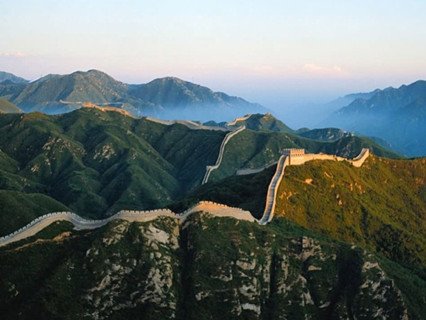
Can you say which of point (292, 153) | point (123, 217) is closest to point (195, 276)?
point (123, 217)

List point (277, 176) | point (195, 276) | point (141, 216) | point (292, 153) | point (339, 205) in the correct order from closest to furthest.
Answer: point (195, 276) → point (141, 216) → point (277, 176) → point (339, 205) → point (292, 153)

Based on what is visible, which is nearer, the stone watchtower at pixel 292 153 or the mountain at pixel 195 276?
the mountain at pixel 195 276

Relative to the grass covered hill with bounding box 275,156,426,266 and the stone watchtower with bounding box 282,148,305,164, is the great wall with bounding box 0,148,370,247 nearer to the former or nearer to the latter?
the grass covered hill with bounding box 275,156,426,266

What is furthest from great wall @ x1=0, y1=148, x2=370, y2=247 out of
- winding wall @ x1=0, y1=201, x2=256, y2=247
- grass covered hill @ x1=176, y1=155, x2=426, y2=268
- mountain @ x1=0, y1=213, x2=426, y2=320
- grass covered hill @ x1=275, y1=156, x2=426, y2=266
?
grass covered hill @ x1=275, y1=156, x2=426, y2=266

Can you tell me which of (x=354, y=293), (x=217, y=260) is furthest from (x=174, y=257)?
(x=354, y=293)

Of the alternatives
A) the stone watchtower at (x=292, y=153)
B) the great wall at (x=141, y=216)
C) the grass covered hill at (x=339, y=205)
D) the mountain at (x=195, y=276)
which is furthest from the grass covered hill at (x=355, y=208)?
the mountain at (x=195, y=276)

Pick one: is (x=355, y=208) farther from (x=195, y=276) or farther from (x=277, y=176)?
(x=195, y=276)

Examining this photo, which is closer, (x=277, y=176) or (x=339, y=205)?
(x=277, y=176)

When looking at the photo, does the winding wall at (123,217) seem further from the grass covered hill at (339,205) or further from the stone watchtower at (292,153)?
the stone watchtower at (292,153)

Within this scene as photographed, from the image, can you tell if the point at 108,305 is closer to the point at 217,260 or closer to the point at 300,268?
the point at 217,260
